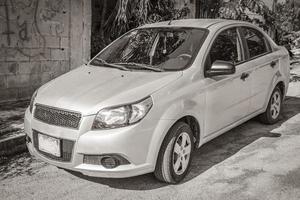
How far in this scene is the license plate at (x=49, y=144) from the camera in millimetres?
3672

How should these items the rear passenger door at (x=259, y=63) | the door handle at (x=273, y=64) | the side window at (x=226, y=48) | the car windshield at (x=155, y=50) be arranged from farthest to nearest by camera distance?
the door handle at (x=273, y=64)
the rear passenger door at (x=259, y=63)
the side window at (x=226, y=48)
the car windshield at (x=155, y=50)

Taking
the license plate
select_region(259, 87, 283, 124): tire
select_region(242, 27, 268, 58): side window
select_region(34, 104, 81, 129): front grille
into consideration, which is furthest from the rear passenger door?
the license plate

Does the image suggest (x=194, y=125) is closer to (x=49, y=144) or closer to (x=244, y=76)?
(x=244, y=76)

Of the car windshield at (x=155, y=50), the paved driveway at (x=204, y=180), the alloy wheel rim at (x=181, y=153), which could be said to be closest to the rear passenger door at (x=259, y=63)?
the paved driveway at (x=204, y=180)

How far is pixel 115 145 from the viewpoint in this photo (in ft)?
11.4

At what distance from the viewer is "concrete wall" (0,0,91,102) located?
7.41m

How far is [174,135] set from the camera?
386 centimetres

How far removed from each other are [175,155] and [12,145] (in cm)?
232

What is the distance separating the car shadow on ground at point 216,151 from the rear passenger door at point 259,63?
0.42m

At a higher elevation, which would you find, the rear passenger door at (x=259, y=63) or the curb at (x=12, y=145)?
the rear passenger door at (x=259, y=63)

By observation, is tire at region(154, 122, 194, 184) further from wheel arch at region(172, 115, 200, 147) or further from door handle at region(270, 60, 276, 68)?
door handle at region(270, 60, 276, 68)

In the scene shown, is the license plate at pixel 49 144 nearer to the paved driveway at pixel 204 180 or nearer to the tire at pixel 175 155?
the paved driveway at pixel 204 180

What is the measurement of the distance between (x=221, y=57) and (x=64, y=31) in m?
4.53

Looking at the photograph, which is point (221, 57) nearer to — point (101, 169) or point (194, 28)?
point (194, 28)
